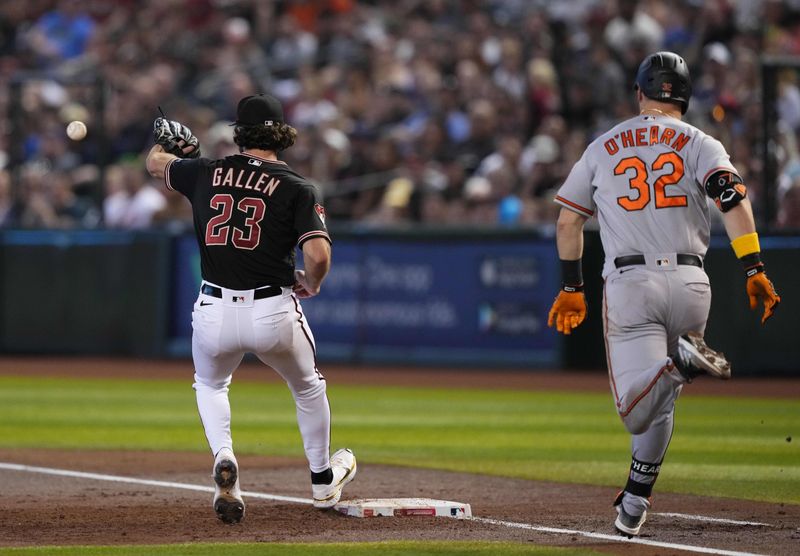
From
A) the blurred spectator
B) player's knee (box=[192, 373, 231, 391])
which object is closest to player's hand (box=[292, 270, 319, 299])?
player's knee (box=[192, 373, 231, 391])

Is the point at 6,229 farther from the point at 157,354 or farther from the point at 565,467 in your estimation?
the point at 565,467

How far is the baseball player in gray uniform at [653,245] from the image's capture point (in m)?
6.38

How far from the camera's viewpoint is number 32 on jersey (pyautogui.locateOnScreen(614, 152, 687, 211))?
21.4 feet

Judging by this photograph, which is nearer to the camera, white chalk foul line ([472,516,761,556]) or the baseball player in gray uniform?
white chalk foul line ([472,516,761,556])

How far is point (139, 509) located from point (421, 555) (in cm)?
214

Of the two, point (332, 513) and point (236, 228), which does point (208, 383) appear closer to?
point (236, 228)

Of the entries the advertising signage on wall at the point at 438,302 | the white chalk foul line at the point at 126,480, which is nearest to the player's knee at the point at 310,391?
the white chalk foul line at the point at 126,480

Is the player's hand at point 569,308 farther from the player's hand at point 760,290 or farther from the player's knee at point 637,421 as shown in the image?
the player's hand at point 760,290

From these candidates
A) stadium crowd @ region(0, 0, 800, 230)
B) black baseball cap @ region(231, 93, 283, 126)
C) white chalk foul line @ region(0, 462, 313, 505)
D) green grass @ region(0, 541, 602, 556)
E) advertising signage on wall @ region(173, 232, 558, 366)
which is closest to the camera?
green grass @ region(0, 541, 602, 556)

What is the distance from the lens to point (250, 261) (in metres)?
6.97

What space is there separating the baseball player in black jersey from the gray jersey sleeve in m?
1.23

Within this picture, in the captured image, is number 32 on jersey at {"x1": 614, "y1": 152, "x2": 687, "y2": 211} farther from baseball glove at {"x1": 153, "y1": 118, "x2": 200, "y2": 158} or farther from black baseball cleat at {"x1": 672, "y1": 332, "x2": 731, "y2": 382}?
baseball glove at {"x1": 153, "y1": 118, "x2": 200, "y2": 158}

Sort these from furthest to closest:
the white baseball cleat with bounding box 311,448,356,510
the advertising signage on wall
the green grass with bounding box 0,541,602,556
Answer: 1. the advertising signage on wall
2. the white baseball cleat with bounding box 311,448,356,510
3. the green grass with bounding box 0,541,602,556

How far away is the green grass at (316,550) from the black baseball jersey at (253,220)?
1.45 meters
